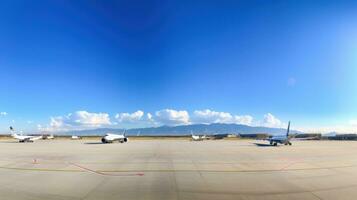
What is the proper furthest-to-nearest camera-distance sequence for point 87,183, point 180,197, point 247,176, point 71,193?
point 247,176 < point 87,183 < point 71,193 < point 180,197

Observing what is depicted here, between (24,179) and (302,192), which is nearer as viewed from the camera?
(302,192)

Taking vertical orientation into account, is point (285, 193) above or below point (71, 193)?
above

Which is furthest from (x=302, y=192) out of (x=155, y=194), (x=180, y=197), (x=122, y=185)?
(x=122, y=185)

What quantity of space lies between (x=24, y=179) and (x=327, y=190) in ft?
57.6

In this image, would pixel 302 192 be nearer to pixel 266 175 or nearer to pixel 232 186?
pixel 232 186

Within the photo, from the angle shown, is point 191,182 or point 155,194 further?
point 191,182

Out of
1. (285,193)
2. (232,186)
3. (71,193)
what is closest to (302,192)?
(285,193)

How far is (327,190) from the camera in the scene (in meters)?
13.5

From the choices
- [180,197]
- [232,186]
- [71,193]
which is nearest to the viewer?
[180,197]

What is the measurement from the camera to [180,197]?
468 inches

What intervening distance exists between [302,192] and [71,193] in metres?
11.4

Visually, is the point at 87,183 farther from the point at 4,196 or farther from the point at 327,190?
the point at 327,190

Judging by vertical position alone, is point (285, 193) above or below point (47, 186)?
above

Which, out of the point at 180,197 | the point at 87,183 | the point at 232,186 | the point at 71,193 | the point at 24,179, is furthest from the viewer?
the point at 24,179
